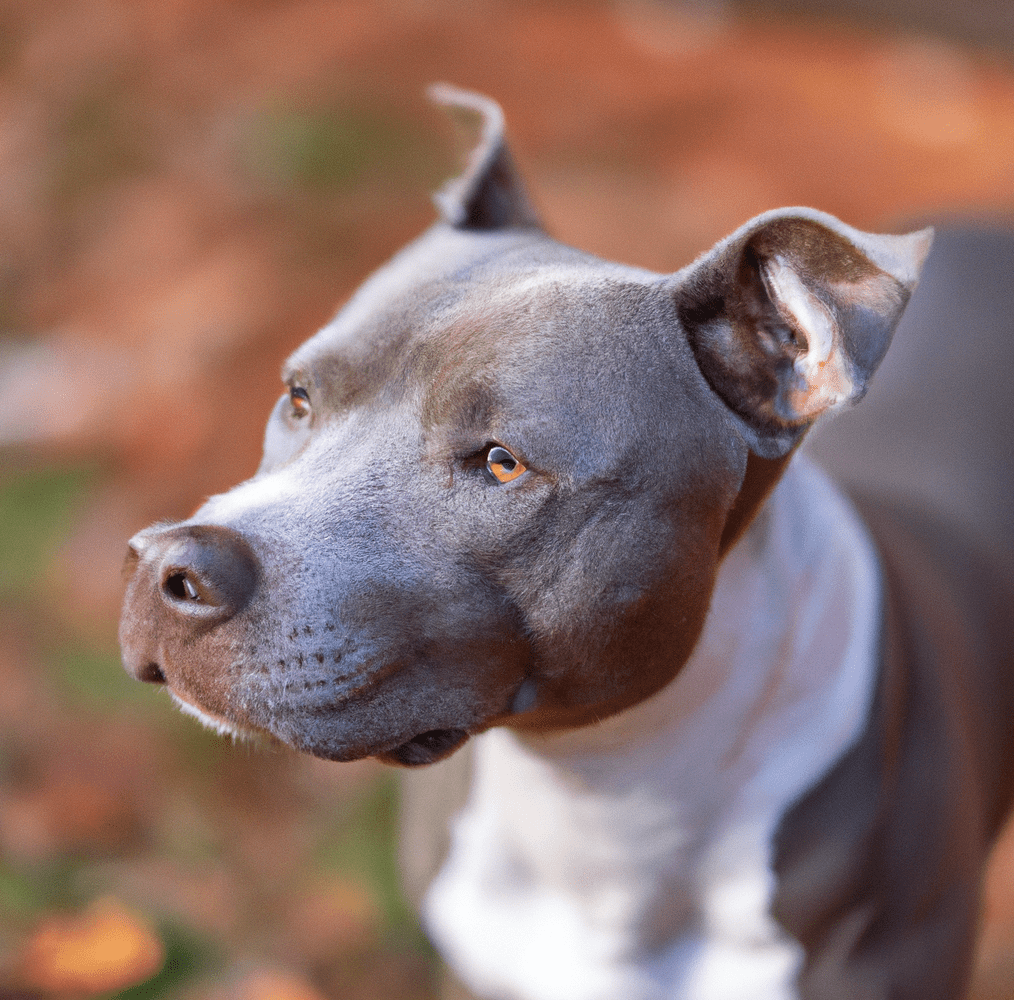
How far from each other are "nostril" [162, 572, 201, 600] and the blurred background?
0.52 m

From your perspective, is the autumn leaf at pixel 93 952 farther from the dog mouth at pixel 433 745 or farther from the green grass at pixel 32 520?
the dog mouth at pixel 433 745

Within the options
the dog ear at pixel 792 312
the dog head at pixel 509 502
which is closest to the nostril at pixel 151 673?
the dog head at pixel 509 502

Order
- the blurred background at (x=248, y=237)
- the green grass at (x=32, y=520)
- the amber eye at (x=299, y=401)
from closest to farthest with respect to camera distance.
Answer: the amber eye at (x=299, y=401)
the blurred background at (x=248, y=237)
the green grass at (x=32, y=520)

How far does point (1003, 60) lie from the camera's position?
6.36 metres

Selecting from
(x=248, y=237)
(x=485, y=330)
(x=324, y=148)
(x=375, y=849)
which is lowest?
(x=375, y=849)

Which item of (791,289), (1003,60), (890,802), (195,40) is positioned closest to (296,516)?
(791,289)

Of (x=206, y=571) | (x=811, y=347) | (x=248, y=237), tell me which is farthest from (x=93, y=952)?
(x=248, y=237)

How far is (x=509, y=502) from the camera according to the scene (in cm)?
143

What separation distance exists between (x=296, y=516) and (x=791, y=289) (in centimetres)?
66

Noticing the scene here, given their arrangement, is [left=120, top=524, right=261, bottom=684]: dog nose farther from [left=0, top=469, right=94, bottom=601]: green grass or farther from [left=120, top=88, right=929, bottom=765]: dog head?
[left=0, top=469, right=94, bottom=601]: green grass

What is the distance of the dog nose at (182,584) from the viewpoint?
1.36 m

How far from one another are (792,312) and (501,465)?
410 mm

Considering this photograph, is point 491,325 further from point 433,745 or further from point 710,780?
point 710,780

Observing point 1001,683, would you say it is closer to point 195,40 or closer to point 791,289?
point 791,289
